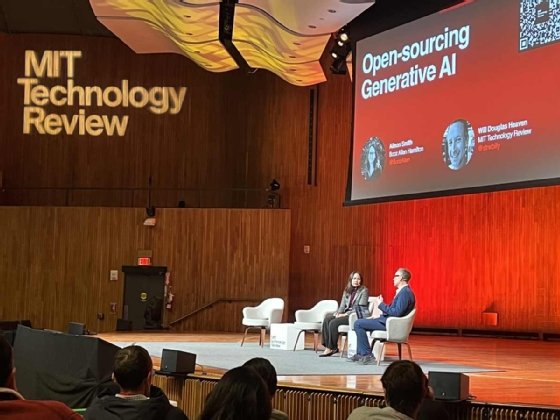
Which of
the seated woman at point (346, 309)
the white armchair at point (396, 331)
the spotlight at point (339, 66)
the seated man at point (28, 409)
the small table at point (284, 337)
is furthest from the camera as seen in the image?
the spotlight at point (339, 66)

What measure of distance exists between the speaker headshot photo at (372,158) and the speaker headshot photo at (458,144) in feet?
4.12

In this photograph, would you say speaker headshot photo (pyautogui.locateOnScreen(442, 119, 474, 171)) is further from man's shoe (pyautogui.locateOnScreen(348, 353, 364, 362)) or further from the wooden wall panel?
the wooden wall panel

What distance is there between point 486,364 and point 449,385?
3941 mm

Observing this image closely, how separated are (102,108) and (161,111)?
117cm

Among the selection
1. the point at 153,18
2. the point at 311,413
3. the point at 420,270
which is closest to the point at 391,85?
the point at 153,18

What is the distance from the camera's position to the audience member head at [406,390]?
2781 millimetres

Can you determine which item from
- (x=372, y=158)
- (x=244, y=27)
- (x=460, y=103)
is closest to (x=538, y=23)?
(x=460, y=103)

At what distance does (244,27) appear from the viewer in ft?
38.4

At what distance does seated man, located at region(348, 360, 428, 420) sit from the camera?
9.03ft

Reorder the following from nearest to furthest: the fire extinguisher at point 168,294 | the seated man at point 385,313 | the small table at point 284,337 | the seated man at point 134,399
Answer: the seated man at point 134,399
the seated man at point 385,313
the small table at point 284,337
the fire extinguisher at point 168,294

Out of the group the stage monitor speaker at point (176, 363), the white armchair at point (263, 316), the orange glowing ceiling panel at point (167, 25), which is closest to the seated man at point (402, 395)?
the stage monitor speaker at point (176, 363)

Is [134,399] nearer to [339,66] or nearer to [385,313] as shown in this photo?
[385,313]

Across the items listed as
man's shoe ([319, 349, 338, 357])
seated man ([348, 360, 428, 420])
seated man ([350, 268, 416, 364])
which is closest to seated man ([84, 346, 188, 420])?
seated man ([348, 360, 428, 420])

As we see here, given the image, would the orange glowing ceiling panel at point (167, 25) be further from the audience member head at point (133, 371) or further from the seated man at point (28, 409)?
the seated man at point (28, 409)
